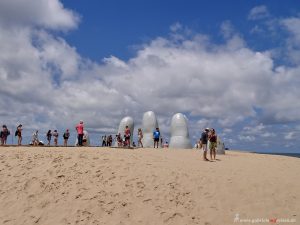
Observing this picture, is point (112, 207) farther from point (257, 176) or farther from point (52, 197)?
point (257, 176)

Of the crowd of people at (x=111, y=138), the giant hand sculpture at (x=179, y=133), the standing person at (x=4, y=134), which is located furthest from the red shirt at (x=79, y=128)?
the giant hand sculpture at (x=179, y=133)

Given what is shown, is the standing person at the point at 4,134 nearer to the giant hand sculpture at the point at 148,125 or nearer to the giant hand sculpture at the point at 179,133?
the giant hand sculpture at the point at 148,125

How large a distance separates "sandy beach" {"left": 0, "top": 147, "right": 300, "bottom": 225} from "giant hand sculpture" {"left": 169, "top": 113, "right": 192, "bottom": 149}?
1072cm

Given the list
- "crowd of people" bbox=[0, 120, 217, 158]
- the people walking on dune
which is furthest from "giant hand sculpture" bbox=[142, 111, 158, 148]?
the people walking on dune

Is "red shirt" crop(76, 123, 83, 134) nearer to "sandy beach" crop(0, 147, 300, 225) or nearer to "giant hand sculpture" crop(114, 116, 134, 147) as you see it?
"sandy beach" crop(0, 147, 300, 225)

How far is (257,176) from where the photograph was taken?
623 inches

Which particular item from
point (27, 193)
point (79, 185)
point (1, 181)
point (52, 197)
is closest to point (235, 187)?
point (79, 185)

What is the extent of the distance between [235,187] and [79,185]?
5.65m

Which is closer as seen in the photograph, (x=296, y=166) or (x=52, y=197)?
(x=52, y=197)

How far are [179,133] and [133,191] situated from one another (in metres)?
15.4

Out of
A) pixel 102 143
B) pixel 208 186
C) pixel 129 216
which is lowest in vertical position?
pixel 129 216

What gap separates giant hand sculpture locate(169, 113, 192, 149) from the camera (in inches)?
1107

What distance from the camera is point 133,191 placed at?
13508mm

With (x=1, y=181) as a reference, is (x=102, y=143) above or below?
above
